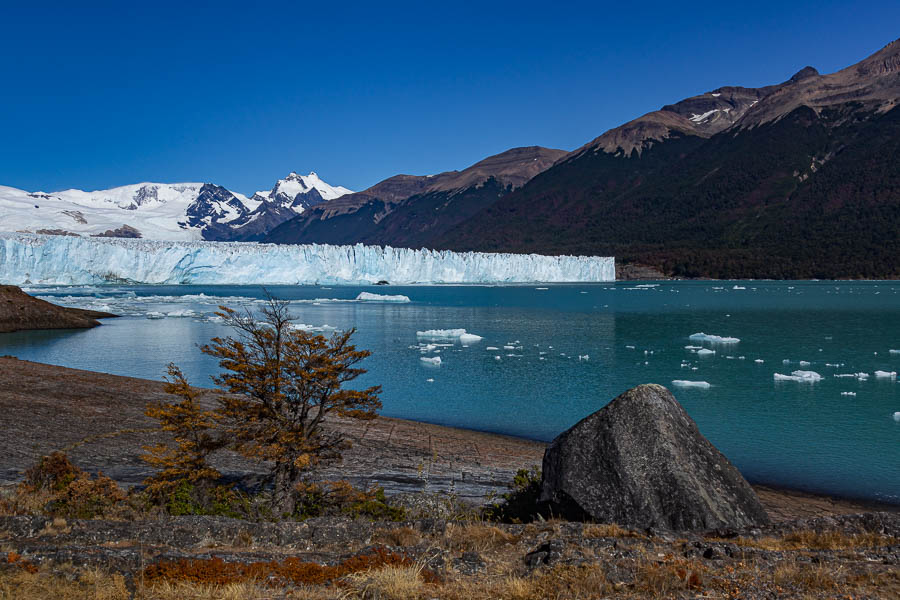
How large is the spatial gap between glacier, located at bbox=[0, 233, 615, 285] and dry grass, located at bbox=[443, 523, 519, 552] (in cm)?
7984

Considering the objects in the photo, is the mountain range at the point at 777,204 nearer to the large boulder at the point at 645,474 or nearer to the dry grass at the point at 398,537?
the large boulder at the point at 645,474

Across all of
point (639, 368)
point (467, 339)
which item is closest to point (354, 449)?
point (639, 368)

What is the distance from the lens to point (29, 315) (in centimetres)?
3638

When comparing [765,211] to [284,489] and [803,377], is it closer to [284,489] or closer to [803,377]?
[803,377]

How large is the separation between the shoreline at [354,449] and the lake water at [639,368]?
1454mm

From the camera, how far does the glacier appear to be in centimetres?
7094

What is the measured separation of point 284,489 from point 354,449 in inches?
166

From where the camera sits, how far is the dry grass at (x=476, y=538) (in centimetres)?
529

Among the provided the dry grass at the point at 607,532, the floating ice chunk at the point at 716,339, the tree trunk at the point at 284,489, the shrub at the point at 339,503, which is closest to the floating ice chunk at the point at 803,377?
the floating ice chunk at the point at 716,339

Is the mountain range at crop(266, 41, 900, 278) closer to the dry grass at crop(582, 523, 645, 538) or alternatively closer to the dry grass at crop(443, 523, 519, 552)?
the dry grass at crop(582, 523, 645, 538)

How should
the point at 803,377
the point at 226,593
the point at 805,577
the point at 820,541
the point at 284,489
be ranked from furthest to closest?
the point at 803,377, the point at 284,489, the point at 820,541, the point at 805,577, the point at 226,593

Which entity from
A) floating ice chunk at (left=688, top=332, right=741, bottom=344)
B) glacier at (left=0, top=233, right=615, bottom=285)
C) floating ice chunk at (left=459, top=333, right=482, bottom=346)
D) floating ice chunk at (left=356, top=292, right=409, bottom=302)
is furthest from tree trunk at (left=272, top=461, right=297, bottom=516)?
glacier at (left=0, top=233, right=615, bottom=285)

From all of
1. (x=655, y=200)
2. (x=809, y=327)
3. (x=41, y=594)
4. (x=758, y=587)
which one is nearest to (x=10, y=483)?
(x=41, y=594)

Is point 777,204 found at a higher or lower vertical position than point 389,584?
higher
